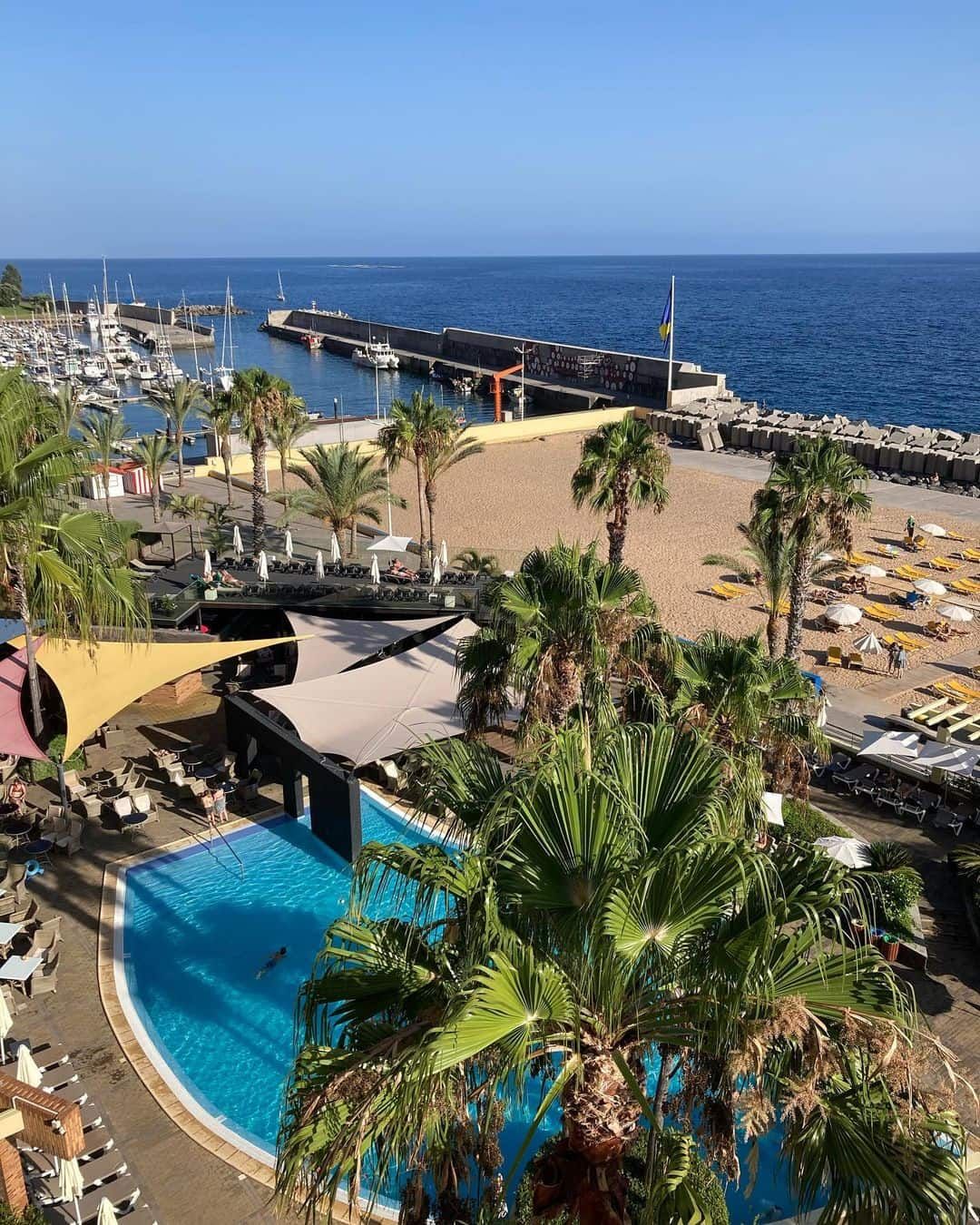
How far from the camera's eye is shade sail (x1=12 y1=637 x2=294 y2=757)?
653 inches

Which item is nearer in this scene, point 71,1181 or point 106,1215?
point 106,1215

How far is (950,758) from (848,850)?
4272 millimetres

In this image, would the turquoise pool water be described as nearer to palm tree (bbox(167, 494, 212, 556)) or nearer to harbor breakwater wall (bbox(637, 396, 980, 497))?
palm tree (bbox(167, 494, 212, 556))

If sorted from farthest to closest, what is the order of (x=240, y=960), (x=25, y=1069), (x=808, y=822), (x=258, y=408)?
(x=258, y=408) < (x=808, y=822) < (x=240, y=960) < (x=25, y=1069)

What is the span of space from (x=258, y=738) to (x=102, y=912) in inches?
157

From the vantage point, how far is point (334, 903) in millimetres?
14617

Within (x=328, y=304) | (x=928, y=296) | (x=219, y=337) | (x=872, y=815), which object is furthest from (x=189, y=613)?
(x=928, y=296)

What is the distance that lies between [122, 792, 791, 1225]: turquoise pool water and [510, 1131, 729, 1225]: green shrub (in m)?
2.01

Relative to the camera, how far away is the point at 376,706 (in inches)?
673

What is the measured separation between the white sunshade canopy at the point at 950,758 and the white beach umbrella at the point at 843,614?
25.2 feet

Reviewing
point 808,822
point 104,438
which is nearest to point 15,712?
point 808,822

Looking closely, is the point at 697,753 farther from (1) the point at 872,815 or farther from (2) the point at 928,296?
(2) the point at 928,296

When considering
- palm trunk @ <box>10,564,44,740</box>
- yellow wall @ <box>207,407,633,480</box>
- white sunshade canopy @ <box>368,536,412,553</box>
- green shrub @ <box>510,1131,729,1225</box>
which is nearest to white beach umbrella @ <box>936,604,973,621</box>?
white sunshade canopy @ <box>368,536,412,553</box>

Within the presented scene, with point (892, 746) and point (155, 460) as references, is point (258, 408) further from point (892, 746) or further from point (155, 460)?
point (892, 746)
